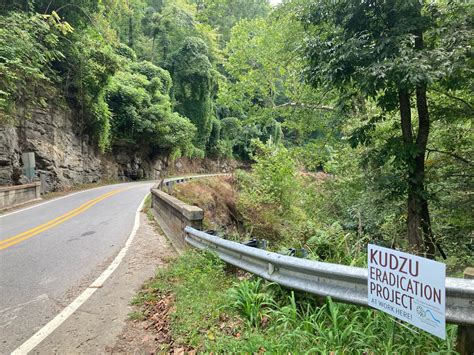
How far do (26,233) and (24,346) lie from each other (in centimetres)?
638

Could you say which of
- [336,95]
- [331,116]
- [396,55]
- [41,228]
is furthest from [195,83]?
[396,55]

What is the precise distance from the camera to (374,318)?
9.23 feet

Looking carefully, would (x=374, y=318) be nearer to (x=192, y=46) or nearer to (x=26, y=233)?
(x=26, y=233)

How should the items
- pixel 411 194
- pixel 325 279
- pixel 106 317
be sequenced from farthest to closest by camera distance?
pixel 411 194
pixel 106 317
pixel 325 279

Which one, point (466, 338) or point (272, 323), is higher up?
point (466, 338)

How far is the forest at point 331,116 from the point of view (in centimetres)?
422

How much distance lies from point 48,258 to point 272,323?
530 cm

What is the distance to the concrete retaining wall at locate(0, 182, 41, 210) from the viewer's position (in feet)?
43.8

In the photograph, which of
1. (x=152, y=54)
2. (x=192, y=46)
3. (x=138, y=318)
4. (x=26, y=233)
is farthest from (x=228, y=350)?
(x=152, y=54)

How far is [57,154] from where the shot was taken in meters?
20.9

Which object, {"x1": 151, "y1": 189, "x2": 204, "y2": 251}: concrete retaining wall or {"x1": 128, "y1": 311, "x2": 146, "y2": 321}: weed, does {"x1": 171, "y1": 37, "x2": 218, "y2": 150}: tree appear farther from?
{"x1": 128, "y1": 311, "x2": 146, "y2": 321}: weed

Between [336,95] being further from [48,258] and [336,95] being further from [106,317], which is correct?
[48,258]

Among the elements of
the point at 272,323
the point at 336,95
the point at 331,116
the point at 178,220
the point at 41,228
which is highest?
the point at 336,95

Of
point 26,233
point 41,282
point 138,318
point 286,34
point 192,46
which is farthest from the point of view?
point 192,46
